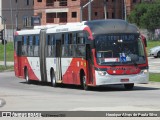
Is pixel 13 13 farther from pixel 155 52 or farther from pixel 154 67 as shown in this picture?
Result: pixel 154 67

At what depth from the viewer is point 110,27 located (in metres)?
28.9

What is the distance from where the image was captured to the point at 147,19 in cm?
10225

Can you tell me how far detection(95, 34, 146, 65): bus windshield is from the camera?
92.3ft

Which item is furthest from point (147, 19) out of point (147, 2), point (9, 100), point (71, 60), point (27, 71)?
point (9, 100)

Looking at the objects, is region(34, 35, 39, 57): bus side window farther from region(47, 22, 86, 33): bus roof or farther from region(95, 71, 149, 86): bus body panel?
region(95, 71, 149, 86): bus body panel

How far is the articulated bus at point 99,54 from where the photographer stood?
28.1 meters

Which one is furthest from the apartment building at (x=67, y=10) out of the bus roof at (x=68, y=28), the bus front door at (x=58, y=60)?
the bus front door at (x=58, y=60)

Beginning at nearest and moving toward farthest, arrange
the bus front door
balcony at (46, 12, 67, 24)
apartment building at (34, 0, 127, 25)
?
the bus front door
apartment building at (34, 0, 127, 25)
balcony at (46, 12, 67, 24)

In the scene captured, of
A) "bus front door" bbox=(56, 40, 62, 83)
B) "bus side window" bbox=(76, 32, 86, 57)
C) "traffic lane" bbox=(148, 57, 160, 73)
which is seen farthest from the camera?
"traffic lane" bbox=(148, 57, 160, 73)

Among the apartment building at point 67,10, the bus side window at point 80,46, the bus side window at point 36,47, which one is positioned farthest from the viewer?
the apartment building at point 67,10

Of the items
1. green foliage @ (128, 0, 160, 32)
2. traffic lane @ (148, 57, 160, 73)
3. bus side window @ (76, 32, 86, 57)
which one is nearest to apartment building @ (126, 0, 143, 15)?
green foliage @ (128, 0, 160, 32)

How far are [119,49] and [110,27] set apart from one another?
1.23m

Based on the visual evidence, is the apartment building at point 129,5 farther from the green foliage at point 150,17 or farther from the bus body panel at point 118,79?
the bus body panel at point 118,79

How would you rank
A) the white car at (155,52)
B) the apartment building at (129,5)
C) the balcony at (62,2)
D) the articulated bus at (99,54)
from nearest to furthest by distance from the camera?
the articulated bus at (99,54) → the white car at (155,52) → the balcony at (62,2) → the apartment building at (129,5)
